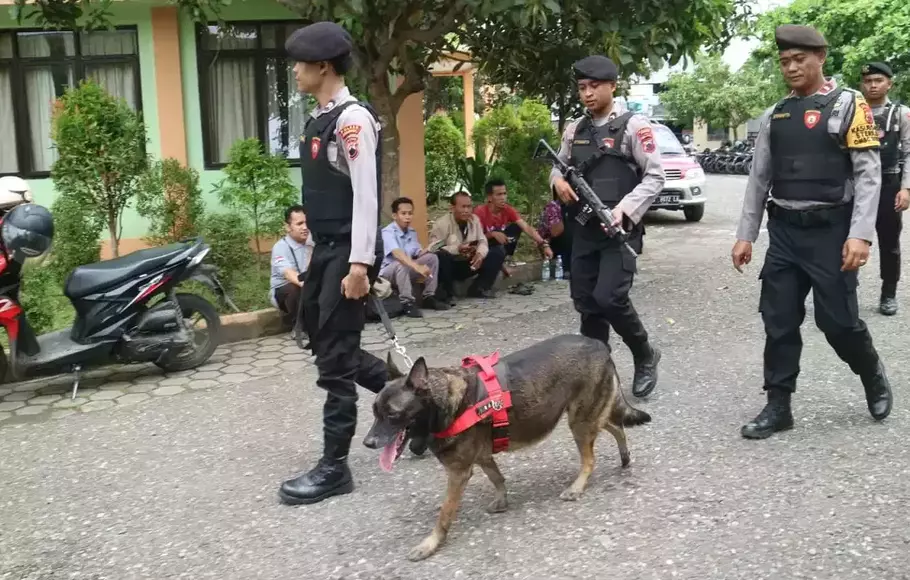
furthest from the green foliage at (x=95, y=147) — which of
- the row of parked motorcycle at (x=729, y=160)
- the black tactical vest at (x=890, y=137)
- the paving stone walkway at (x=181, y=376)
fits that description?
the row of parked motorcycle at (x=729, y=160)

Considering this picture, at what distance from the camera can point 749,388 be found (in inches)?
205

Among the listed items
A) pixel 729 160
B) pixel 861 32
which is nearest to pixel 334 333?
pixel 861 32

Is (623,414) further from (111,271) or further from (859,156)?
(111,271)

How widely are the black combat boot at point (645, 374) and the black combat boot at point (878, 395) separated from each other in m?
1.11

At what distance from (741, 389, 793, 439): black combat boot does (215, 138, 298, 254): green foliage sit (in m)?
5.27

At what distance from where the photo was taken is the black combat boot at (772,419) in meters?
4.32

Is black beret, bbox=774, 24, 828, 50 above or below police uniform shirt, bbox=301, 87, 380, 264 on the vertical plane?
above

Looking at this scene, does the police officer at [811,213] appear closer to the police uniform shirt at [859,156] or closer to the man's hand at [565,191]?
the police uniform shirt at [859,156]

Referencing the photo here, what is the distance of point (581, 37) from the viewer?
7.02m

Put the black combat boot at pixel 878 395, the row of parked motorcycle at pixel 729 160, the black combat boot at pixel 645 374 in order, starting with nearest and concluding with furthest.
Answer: the black combat boot at pixel 878 395
the black combat boot at pixel 645 374
the row of parked motorcycle at pixel 729 160

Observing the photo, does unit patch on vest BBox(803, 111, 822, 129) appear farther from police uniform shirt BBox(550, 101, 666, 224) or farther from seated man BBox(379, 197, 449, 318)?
seated man BBox(379, 197, 449, 318)

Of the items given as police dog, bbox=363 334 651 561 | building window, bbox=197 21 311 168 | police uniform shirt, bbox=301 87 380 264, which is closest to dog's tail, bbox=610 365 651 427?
police dog, bbox=363 334 651 561

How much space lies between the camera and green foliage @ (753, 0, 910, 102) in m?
21.2

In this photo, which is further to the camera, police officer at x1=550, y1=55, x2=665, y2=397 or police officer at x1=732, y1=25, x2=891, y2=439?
police officer at x1=550, y1=55, x2=665, y2=397
